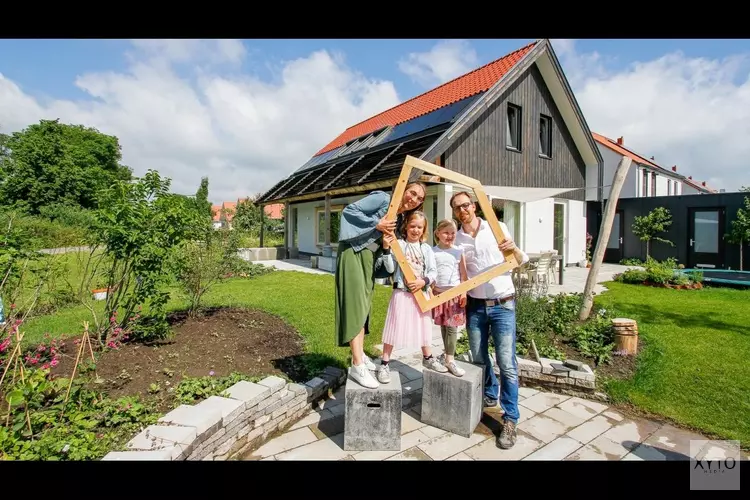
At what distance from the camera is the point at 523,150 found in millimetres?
12125

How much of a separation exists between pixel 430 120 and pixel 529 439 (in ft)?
34.4

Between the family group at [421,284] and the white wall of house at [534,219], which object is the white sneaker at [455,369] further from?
the white wall of house at [534,219]

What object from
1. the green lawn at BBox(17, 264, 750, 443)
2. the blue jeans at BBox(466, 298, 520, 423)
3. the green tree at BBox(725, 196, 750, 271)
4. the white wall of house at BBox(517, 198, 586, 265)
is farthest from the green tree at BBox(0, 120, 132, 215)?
the green tree at BBox(725, 196, 750, 271)

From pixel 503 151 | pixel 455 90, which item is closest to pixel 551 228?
pixel 503 151

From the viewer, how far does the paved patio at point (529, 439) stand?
8.77ft

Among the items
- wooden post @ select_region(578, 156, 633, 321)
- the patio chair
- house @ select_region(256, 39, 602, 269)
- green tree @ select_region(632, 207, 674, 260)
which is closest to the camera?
wooden post @ select_region(578, 156, 633, 321)

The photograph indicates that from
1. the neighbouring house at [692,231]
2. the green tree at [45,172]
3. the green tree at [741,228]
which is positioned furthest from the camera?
the green tree at [45,172]

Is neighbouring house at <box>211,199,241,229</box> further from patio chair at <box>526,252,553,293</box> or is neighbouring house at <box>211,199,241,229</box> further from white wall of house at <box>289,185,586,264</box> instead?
patio chair at <box>526,252,553,293</box>

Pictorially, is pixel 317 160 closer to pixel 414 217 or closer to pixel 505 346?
pixel 414 217

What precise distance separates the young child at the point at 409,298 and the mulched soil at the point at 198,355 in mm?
1369

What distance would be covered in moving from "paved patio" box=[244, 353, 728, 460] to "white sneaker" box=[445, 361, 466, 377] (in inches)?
18.3

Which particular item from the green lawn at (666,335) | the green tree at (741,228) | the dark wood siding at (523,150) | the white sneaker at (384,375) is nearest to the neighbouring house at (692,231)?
the green tree at (741,228)

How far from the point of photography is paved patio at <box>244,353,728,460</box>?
267 cm

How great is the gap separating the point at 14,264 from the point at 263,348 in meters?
2.46
